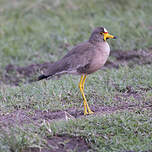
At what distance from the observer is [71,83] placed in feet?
20.0

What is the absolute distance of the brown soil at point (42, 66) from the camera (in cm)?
722

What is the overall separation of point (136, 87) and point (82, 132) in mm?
1801

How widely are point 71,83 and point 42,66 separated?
1.49 metres

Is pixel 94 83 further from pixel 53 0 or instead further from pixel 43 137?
pixel 53 0

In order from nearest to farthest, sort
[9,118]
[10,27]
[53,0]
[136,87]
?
[9,118]
[136,87]
[10,27]
[53,0]

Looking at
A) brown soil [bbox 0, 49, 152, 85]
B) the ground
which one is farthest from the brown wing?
brown soil [bbox 0, 49, 152, 85]

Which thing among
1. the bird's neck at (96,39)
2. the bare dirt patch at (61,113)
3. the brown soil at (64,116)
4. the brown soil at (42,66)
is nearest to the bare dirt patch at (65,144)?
the brown soil at (64,116)

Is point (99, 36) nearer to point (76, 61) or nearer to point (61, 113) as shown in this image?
point (76, 61)

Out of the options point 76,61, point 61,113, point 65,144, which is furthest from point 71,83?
point 65,144

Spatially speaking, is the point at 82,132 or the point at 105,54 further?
the point at 105,54

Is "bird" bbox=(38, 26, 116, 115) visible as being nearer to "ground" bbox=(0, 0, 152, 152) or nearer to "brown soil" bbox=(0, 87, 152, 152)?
"brown soil" bbox=(0, 87, 152, 152)

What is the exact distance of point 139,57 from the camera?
7516 millimetres

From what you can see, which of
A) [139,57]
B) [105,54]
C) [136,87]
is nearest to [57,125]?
[105,54]

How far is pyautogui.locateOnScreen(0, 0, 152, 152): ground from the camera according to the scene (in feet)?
13.7
